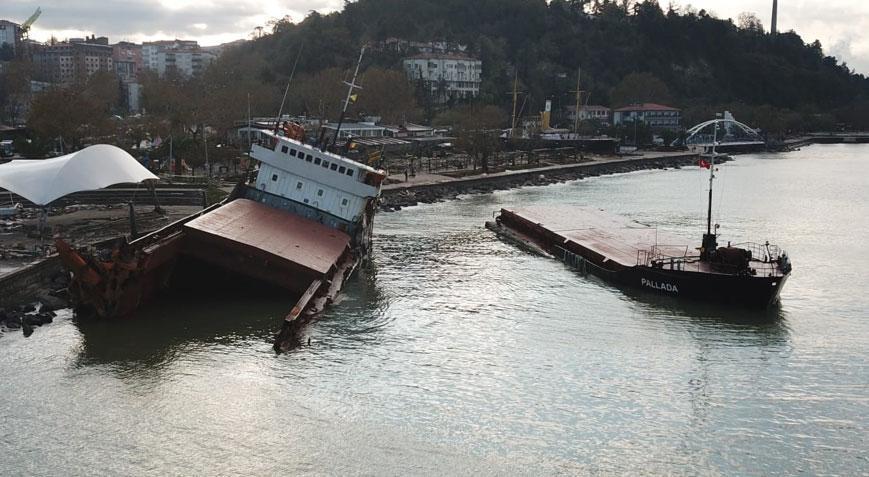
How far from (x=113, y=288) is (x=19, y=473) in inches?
346

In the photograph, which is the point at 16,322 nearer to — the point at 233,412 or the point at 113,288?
the point at 113,288

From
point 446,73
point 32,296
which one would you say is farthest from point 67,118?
point 446,73

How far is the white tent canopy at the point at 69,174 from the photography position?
32.6 meters

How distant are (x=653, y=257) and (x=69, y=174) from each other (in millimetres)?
24209

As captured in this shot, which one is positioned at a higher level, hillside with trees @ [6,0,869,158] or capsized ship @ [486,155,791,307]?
hillside with trees @ [6,0,869,158]

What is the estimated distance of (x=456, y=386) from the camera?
67.8 feet

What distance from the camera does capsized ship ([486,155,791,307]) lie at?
89.9 ft

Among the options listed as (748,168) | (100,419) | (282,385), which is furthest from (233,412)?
(748,168)

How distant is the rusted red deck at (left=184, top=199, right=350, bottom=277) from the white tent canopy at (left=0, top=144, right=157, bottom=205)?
6.61 m

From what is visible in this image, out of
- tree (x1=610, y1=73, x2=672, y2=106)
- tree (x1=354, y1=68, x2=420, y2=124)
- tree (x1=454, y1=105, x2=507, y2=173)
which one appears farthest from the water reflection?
tree (x1=610, y1=73, x2=672, y2=106)

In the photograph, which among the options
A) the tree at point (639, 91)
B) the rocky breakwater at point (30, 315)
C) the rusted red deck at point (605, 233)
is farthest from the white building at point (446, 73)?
the rocky breakwater at point (30, 315)

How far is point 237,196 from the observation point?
3322cm

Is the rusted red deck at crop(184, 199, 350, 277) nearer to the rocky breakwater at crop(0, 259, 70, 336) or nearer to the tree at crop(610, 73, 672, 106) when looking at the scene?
the rocky breakwater at crop(0, 259, 70, 336)

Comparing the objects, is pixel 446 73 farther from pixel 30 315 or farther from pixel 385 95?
pixel 30 315
